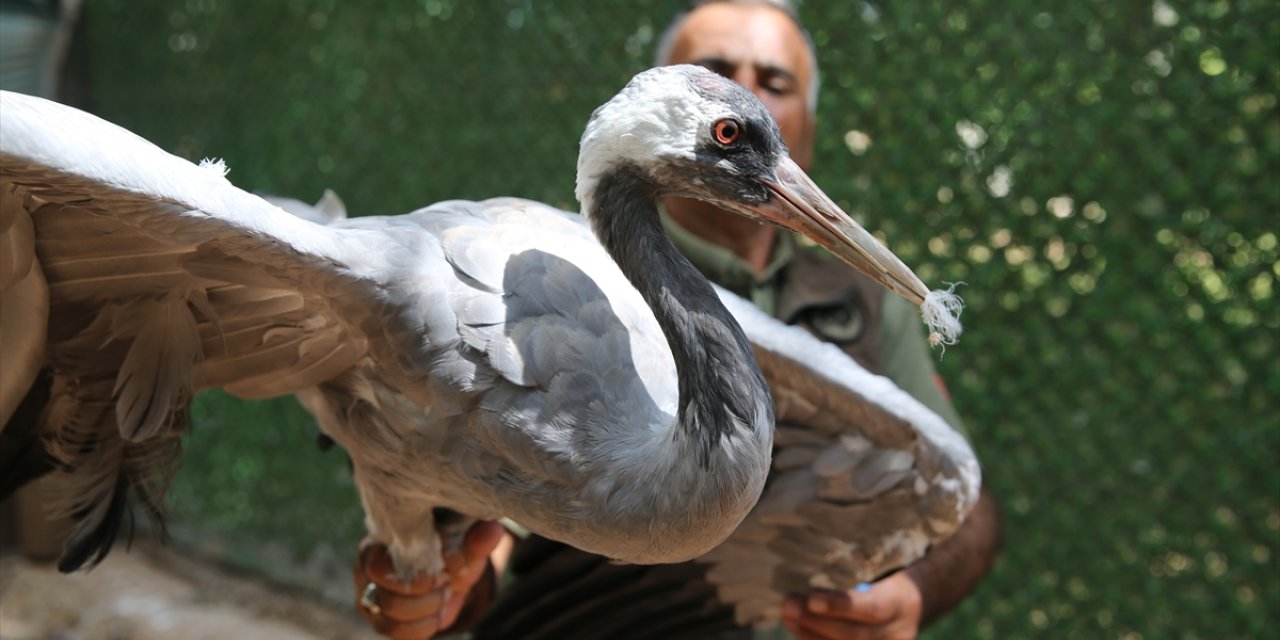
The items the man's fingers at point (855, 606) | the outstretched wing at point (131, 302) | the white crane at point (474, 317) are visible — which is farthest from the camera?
the man's fingers at point (855, 606)

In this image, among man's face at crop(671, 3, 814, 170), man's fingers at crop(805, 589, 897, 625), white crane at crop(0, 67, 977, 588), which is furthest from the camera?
man's face at crop(671, 3, 814, 170)

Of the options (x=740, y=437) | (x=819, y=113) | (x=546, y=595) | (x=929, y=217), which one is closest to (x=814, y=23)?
(x=819, y=113)

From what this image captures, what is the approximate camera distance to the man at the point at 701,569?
6.63 feet

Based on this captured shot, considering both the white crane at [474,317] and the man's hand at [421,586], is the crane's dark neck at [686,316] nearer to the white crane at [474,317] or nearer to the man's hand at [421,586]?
the white crane at [474,317]

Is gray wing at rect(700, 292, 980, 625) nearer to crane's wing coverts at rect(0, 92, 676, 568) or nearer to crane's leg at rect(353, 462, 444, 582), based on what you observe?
crane's wing coverts at rect(0, 92, 676, 568)

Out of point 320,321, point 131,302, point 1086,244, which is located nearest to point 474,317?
point 320,321

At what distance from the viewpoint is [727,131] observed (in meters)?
1.45

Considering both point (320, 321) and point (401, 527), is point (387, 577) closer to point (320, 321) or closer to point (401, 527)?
point (401, 527)

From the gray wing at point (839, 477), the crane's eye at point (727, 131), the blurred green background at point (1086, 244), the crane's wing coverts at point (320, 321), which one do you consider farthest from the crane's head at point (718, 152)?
the blurred green background at point (1086, 244)

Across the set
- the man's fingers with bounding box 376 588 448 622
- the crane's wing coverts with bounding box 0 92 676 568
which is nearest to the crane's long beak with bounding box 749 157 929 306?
the crane's wing coverts with bounding box 0 92 676 568

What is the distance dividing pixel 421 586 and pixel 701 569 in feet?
1.68

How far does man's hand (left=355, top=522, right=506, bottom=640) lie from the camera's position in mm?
1992

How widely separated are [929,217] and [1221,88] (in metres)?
0.76

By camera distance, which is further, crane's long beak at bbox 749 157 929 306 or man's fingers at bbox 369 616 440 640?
man's fingers at bbox 369 616 440 640
